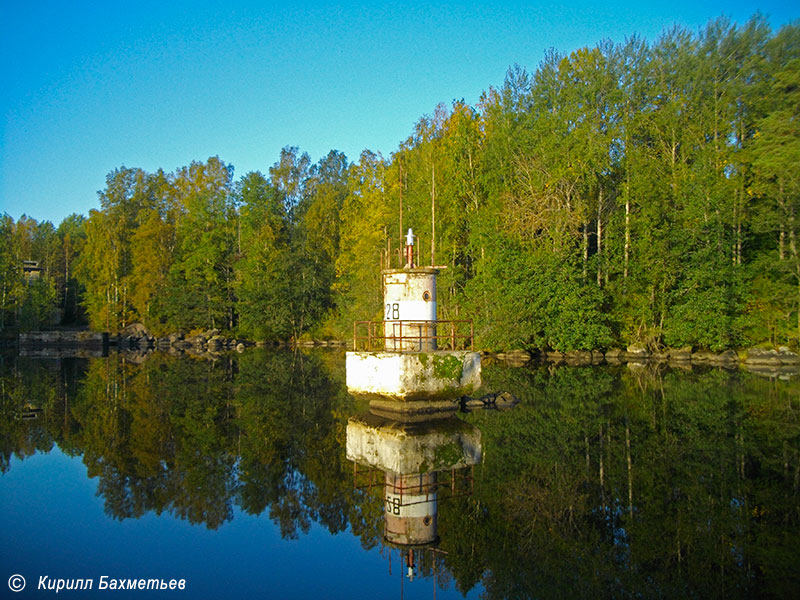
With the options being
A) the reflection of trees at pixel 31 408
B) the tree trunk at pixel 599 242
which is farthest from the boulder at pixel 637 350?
the reflection of trees at pixel 31 408

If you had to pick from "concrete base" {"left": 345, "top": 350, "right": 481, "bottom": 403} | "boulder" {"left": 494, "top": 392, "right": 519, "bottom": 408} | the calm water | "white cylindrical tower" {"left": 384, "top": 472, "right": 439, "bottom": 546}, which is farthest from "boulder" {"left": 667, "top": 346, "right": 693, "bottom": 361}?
"white cylindrical tower" {"left": 384, "top": 472, "right": 439, "bottom": 546}

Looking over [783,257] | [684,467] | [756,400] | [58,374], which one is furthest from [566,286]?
[58,374]

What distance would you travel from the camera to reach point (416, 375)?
1689cm

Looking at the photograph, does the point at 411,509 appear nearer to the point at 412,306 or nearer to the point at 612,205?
the point at 412,306

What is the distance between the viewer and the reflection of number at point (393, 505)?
10.3 m

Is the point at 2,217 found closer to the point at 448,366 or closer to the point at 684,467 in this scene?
the point at 448,366

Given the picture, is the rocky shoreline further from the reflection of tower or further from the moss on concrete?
the reflection of tower

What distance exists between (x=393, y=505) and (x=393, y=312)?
28.8 ft

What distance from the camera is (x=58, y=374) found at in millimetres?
31766

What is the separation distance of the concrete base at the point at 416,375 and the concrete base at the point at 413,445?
78 cm

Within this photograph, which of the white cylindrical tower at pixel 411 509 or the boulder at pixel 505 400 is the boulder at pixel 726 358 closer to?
the boulder at pixel 505 400

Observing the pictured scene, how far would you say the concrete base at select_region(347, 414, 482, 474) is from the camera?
1274 centimetres

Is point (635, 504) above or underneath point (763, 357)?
underneath

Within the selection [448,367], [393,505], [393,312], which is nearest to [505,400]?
[448,367]
